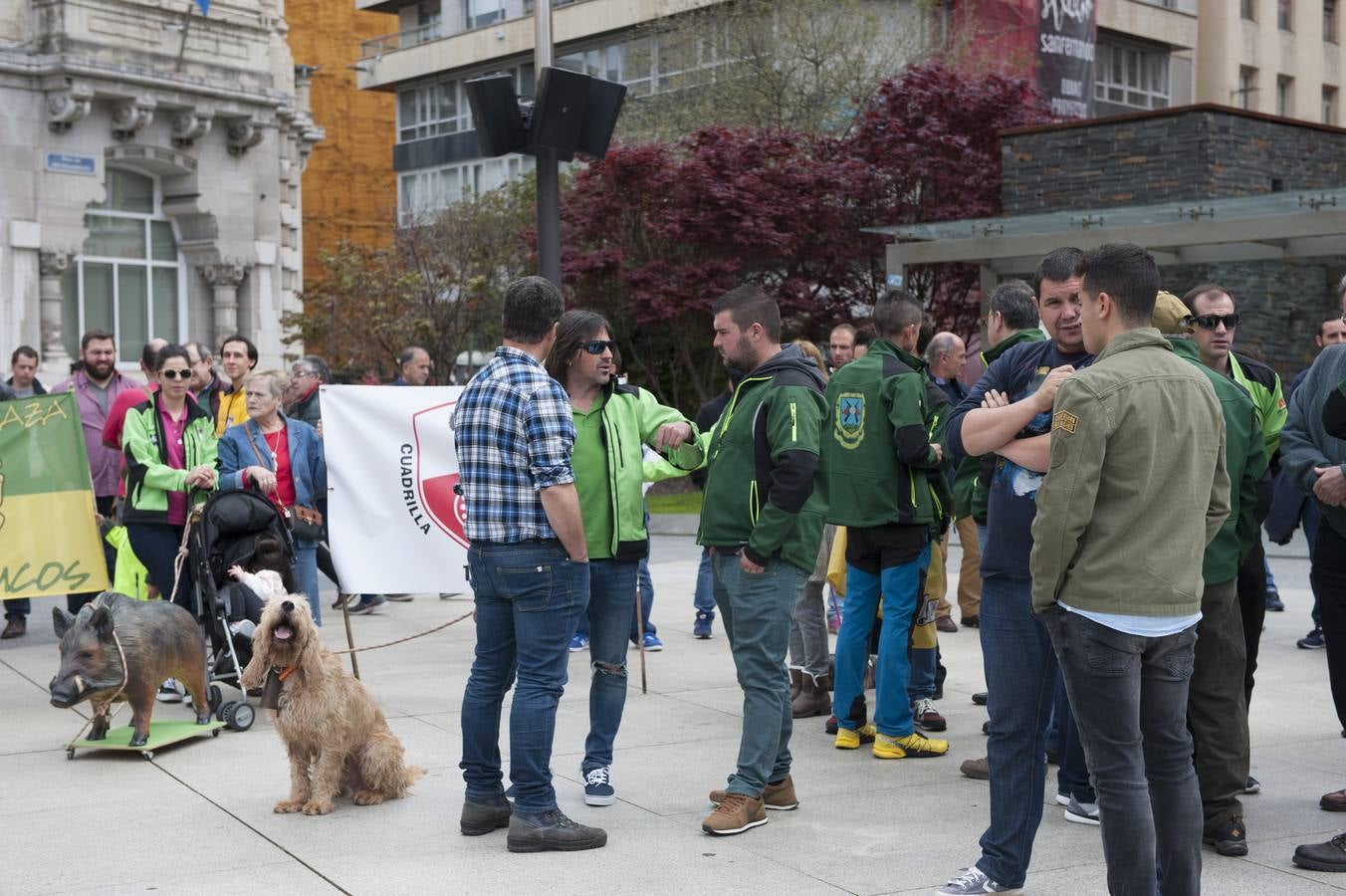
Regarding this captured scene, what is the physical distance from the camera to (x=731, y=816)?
5609 millimetres

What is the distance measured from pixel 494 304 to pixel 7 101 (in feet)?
32.7

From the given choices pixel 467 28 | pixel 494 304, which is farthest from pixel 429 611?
pixel 467 28

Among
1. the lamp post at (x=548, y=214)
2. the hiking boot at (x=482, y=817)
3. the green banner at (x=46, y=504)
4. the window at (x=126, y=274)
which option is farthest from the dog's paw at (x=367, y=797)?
the window at (x=126, y=274)

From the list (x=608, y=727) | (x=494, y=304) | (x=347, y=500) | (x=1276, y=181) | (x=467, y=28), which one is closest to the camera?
(x=608, y=727)

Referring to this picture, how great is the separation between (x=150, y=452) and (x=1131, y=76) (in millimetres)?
44998

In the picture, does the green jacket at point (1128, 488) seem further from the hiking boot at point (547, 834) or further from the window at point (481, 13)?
the window at point (481, 13)

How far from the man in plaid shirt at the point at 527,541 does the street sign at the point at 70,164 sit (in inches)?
913

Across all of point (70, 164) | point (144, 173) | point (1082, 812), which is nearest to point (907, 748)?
point (1082, 812)

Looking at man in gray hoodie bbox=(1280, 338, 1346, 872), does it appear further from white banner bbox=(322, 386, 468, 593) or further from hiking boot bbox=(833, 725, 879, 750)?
white banner bbox=(322, 386, 468, 593)

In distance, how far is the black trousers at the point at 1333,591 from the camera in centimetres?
580

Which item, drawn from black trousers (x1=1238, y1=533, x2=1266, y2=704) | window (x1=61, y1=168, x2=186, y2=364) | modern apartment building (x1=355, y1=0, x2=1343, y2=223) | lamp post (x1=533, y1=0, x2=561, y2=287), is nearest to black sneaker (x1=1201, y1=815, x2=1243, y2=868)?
black trousers (x1=1238, y1=533, x2=1266, y2=704)

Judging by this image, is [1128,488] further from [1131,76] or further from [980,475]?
[1131,76]

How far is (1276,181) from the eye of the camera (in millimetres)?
21188

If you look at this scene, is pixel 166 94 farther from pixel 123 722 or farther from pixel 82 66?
pixel 123 722
